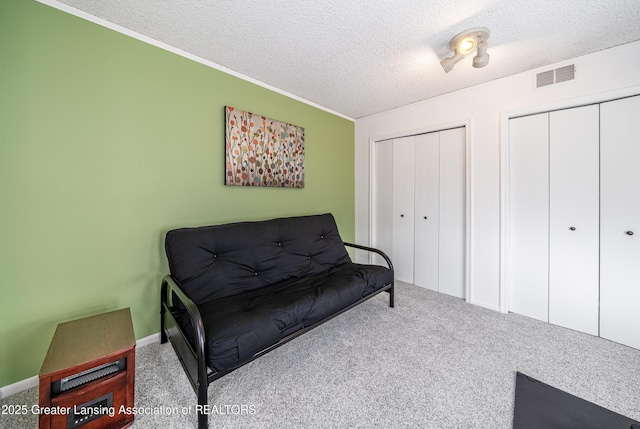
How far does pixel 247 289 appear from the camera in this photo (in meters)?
Answer: 1.84

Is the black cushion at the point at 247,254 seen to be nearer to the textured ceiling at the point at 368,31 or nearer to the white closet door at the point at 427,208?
the white closet door at the point at 427,208

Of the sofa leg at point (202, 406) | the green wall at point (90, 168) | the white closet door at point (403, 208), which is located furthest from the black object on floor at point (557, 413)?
the green wall at point (90, 168)

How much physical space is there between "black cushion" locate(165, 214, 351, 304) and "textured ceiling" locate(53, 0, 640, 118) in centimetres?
141

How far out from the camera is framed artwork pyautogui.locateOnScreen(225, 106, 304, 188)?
222 cm

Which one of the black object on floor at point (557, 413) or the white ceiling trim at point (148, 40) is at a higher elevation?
the white ceiling trim at point (148, 40)

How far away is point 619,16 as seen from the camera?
5.09 ft

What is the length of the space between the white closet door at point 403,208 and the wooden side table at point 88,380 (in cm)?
286

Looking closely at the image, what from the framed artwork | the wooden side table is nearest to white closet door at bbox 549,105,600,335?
the framed artwork

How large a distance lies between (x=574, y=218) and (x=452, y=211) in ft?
3.15

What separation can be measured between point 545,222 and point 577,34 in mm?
1459

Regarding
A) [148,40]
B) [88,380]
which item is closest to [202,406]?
[88,380]

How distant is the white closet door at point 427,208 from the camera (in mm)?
2873

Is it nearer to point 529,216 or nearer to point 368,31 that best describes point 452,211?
point 529,216

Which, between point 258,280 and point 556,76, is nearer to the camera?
point 258,280
